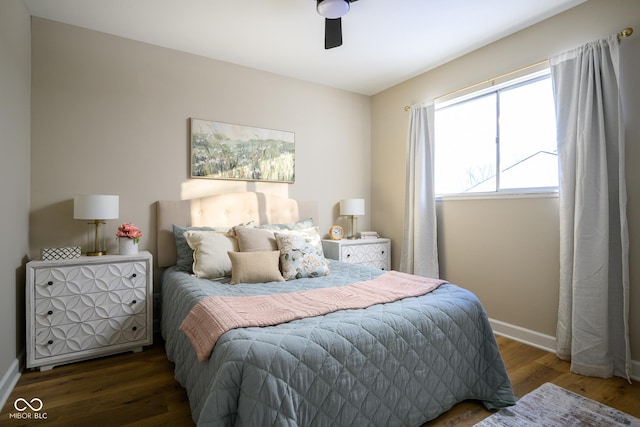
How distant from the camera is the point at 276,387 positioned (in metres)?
1.20

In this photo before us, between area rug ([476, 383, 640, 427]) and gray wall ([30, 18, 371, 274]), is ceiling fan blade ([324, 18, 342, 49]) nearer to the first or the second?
gray wall ([30, 18, 371, 274])

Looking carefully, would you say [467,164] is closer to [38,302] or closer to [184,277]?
→ [184,277]

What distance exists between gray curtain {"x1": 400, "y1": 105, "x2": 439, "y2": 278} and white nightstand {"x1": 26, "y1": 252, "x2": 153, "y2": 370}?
2.50 metres

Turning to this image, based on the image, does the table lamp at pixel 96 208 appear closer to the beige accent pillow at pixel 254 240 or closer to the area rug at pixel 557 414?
the beige accent pillow at pixel 254 240

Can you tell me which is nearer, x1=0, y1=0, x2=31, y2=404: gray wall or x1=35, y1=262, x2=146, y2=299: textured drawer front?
x1=0, y1=0, x2=31, y2=404: gray wall

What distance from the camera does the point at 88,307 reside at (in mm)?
2373

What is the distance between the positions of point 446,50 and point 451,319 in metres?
2.55

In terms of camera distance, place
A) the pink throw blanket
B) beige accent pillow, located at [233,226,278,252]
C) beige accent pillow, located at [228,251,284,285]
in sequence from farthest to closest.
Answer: beige accent pillow, located at [233,226,278,252], beige accent pillow, located at [228,251,284,285], the pink throw blanket

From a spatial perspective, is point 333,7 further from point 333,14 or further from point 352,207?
point 352,207

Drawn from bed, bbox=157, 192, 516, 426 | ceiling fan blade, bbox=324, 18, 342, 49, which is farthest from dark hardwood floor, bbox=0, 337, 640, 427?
ceiling fan blade, bbox=324, 18, 342, 49

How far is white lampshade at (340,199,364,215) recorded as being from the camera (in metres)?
3.80

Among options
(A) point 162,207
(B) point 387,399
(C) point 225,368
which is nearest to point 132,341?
(A) point 162,207

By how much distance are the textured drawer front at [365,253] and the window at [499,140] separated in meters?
0.93

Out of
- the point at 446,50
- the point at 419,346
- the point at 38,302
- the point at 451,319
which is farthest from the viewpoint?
the point at 446,50
